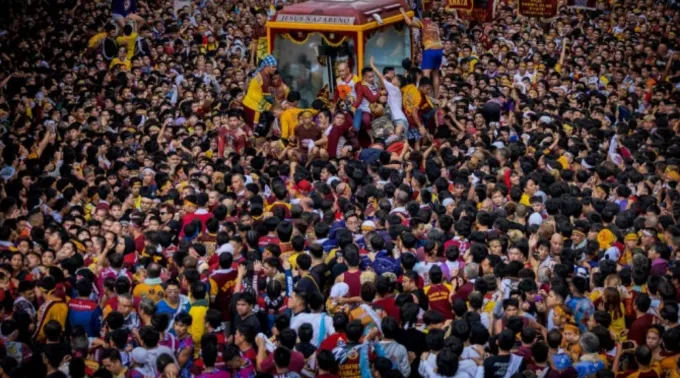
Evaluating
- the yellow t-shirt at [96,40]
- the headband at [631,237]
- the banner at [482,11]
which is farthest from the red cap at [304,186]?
the banner at [482,11]

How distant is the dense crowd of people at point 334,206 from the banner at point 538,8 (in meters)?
0.75

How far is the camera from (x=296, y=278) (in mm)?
11445

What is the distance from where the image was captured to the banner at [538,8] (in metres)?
23.6

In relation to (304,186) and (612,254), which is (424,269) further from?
(304,186)

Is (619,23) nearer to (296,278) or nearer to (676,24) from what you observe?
(676,24)

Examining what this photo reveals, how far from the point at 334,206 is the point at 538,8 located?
446 inches

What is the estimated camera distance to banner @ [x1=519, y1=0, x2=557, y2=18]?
23.6 meters

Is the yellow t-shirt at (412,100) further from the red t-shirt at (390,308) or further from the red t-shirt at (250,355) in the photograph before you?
the red t-shirt at (250,355)

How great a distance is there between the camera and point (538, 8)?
77.9 ft

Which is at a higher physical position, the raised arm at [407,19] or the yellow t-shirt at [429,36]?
the raised arm at [407,19]

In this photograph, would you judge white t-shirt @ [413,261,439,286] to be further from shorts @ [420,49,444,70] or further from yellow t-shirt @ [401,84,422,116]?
shorts @ [420,49,444,70]

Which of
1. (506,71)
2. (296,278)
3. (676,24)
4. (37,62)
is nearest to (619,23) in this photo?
(676,24)

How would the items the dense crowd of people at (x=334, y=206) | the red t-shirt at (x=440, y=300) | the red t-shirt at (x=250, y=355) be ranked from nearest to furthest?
the red t-shirt at (x=250, y=355) < the dense crowd of people at (x=334, y=206) < the red t-shirt at (x=440, y=300)

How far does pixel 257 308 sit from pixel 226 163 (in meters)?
6.02
